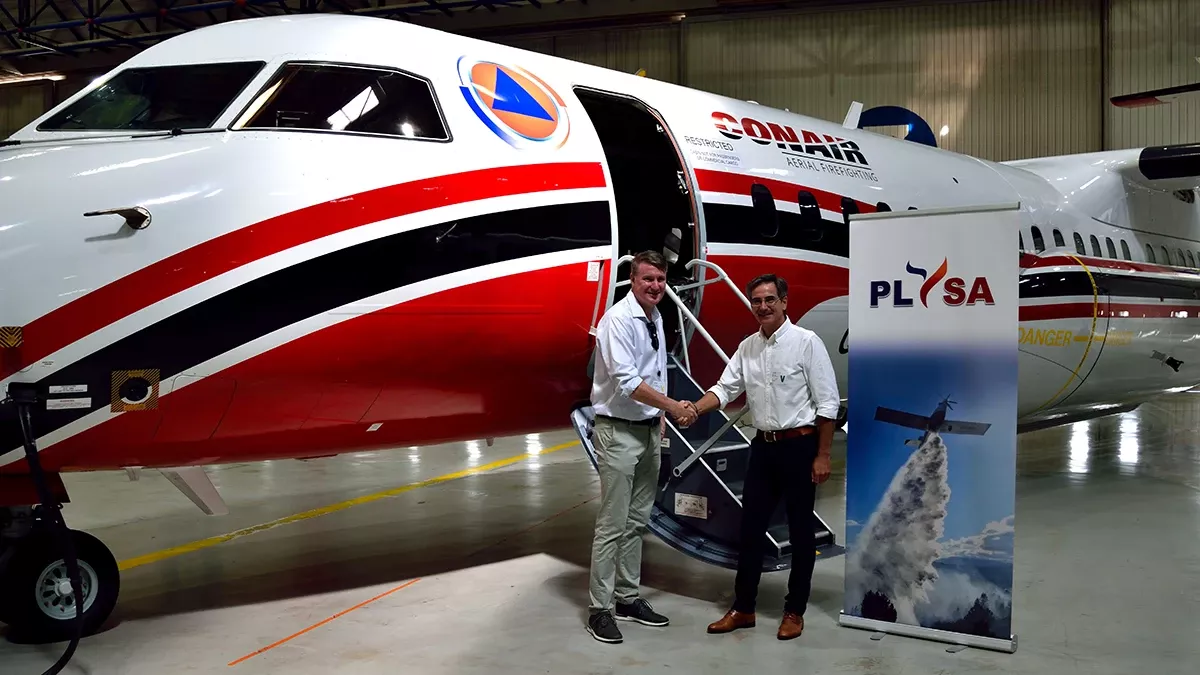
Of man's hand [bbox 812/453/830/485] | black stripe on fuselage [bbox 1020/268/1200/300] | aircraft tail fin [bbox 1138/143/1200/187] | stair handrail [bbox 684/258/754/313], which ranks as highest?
aircraft tail fin [bbox 1138/143/1200/187]

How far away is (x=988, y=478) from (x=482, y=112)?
3.49 meters

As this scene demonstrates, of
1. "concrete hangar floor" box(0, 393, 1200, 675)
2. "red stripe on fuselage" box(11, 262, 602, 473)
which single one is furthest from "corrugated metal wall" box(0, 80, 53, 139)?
"red stripe on fuselage" box(11, 262, 602, 473)

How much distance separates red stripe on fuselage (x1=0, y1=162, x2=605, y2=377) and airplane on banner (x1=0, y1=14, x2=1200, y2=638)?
0.01 meters

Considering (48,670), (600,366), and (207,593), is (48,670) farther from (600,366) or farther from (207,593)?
(600,366)

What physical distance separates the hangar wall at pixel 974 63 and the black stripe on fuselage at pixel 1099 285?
1130cm

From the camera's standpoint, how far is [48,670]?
4766mm

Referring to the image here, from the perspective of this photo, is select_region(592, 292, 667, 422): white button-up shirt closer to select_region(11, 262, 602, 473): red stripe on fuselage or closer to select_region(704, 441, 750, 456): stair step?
select_region(11, 262, 602, 473): red stripe on fuselage

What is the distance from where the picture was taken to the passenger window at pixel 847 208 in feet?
27.3

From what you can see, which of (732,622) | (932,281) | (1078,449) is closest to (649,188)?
(932,281)

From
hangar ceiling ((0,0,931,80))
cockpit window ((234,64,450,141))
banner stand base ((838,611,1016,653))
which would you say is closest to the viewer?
banner stand base ((838,611,1016,653))

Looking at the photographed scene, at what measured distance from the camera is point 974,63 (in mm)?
21031

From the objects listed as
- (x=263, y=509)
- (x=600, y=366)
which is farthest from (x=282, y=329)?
(x=263, y=509)

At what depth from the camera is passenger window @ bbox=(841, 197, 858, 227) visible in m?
8.31

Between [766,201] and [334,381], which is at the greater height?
[766,201]
